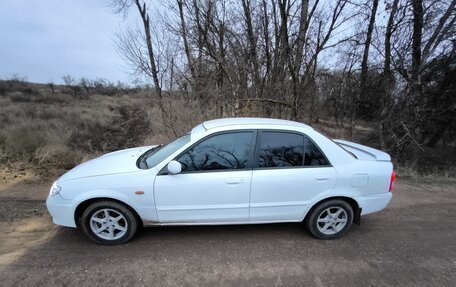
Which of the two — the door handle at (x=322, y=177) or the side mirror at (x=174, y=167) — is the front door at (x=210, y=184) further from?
→ the door handle at (x=322, y=177)

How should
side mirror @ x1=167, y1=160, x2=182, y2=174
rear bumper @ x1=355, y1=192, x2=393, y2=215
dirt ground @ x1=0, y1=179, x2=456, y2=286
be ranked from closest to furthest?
dirt ground @ x1=0, y1=179, x2=456, y2=286 → side mirror @ x1=167, y1=160, x2=182, y2=174 → rear bumper @ x1=355, y1=192, x2=393, y2=215

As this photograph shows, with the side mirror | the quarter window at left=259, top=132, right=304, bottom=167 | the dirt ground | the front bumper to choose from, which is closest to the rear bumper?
the dirt ground

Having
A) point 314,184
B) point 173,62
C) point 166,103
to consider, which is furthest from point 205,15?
point 314,184

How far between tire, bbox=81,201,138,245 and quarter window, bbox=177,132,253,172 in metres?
0.94

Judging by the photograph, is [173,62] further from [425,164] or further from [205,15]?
[425,164]

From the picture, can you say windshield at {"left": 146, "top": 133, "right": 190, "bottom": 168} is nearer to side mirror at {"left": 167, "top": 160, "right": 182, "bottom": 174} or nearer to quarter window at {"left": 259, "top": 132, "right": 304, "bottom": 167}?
side mirror at {"left": 167, "top": 160, "right": 182, "bottom": 174}

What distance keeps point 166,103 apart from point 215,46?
10.1 ft

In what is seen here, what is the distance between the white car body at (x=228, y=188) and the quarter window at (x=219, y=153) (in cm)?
8

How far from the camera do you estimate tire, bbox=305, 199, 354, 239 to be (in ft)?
12.5

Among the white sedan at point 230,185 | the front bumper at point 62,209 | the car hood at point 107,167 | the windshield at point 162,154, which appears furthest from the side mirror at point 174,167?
the front bumper at point 62,209

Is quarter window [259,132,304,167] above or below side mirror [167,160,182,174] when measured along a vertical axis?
above

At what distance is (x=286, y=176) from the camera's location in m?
3.64

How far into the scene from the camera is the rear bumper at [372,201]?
12.6 ft

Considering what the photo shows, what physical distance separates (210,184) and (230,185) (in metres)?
0.25
